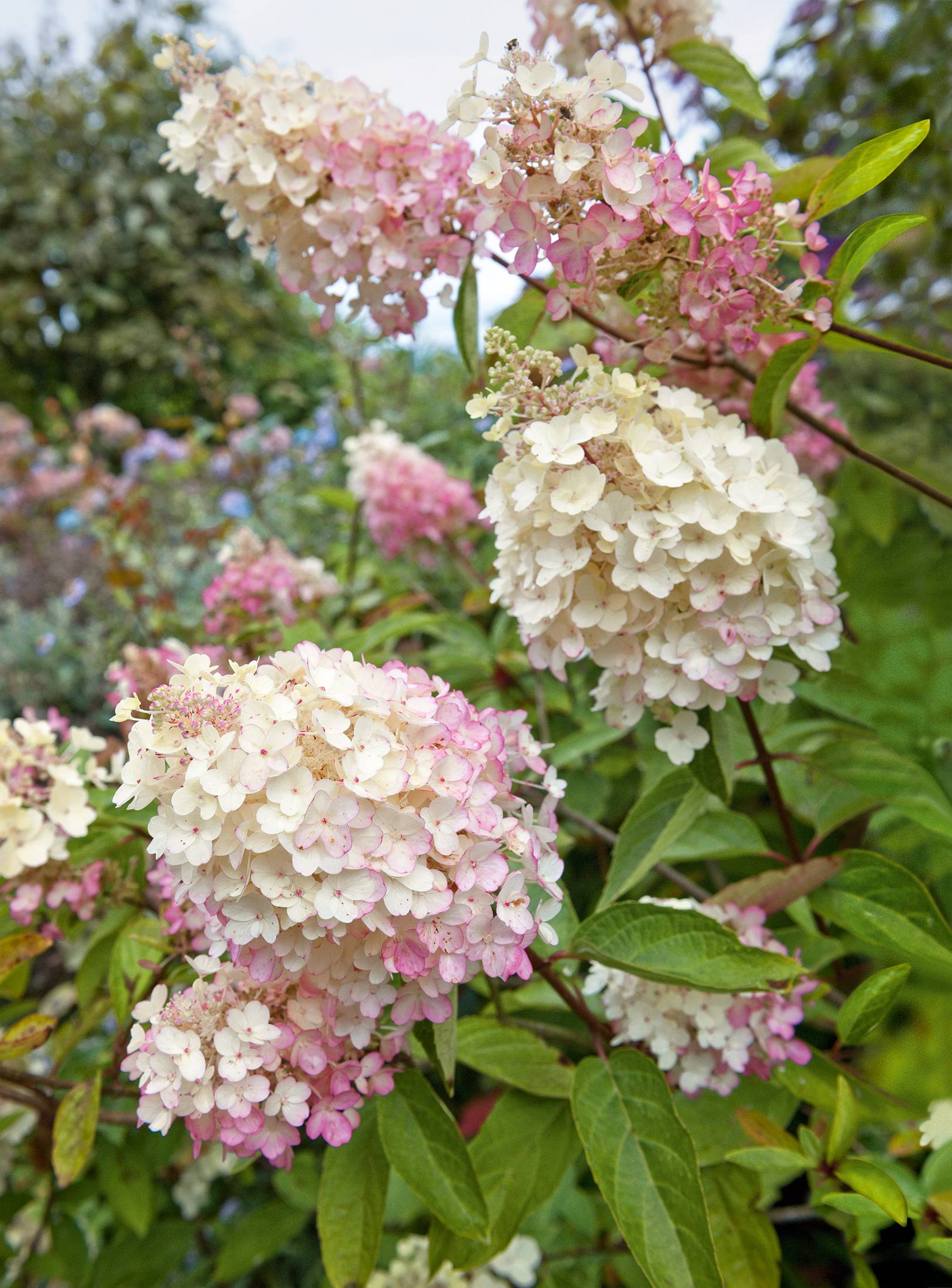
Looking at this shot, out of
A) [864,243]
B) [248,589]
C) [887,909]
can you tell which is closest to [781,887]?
[887,909]

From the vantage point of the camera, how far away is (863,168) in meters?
0.75

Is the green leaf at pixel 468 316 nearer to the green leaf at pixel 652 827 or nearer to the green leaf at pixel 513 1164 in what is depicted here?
the green leaf at pixel 652 827

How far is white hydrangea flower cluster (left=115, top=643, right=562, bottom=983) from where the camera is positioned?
567mm

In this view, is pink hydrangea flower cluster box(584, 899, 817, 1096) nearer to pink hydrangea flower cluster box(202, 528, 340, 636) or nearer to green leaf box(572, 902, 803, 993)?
green leaf box(572, 902, 803, 993)

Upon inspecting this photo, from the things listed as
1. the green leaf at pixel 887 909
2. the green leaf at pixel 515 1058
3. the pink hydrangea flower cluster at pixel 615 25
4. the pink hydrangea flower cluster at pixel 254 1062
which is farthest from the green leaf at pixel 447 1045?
the pink hydrangea flower cluster at pixel 615 25

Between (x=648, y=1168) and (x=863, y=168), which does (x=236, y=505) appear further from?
(x=648, y=1168)

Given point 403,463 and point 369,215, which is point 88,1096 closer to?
point 369,215

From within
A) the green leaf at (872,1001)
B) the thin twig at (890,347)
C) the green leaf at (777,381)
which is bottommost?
the green leaf at (872,1001)

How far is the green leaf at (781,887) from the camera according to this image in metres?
0.86

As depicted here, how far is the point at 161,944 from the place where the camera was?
2.59ft

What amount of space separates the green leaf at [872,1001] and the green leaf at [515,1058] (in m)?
0.26

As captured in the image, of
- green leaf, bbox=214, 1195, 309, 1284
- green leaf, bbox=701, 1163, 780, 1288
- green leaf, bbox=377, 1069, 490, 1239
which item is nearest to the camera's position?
green leaf, bbox=377, 1069, 490, 1239

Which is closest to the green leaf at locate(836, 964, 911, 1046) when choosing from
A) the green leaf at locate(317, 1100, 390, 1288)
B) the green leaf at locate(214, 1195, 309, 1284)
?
the green leaf at locate(317, 1100, 390, 1288)

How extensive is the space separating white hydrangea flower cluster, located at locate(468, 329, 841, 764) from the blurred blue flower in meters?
2.52
